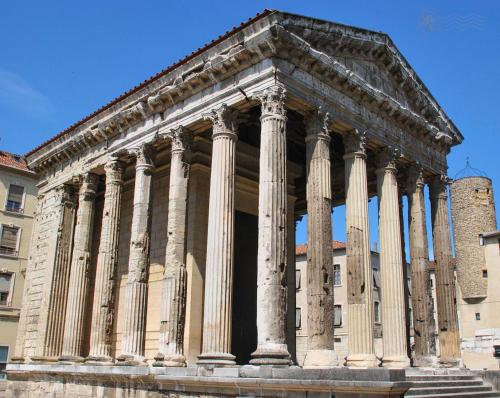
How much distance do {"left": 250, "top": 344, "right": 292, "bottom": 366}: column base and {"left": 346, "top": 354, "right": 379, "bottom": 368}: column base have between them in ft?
7.68

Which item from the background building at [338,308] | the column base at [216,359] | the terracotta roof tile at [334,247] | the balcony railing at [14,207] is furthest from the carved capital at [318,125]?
the terracotta roof tile at [334,247]

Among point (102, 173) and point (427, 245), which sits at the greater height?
point (102, 173)

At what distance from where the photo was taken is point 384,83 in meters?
15.0

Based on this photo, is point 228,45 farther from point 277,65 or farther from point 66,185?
point 66,185

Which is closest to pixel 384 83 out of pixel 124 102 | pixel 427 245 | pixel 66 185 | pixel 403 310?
pixel 427 245

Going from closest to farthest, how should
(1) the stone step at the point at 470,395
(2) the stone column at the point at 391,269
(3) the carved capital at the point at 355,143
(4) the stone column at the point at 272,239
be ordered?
1. (4) the stone column at the point at 272,239
2. (1) the stone step at the point at 470,395
3. (2) the stone column at the point at 391,269
4. (3) the carved capital at the point at 355,143

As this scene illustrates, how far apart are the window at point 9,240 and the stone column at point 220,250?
1662cm

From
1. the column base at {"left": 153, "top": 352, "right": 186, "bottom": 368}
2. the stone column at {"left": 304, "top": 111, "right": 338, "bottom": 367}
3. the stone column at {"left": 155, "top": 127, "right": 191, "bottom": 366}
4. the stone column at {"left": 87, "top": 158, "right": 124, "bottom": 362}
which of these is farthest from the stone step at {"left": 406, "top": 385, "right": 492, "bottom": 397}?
the stone column at {"left": 87, "top": 158, "right": 124, "bottom": 362}

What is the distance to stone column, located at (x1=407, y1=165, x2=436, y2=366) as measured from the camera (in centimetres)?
1430

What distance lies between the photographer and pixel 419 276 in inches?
582

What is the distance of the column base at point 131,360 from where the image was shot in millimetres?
12984

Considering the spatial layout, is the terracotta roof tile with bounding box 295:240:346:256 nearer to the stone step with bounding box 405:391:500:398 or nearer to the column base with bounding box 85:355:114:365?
the stone step with bounding box 405:391:500:398

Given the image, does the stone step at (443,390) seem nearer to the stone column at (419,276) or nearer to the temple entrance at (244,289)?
the stone column at (419,276)

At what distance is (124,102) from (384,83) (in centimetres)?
709
